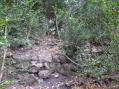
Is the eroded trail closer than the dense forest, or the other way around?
the dense forest

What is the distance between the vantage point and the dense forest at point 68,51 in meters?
5.51

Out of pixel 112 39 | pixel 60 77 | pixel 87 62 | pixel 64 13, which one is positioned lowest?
pixel 60 77

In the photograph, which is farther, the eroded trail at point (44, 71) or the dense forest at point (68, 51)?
the eroded trail at point (44, 71)

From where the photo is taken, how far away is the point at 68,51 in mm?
6273

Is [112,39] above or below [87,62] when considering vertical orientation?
above

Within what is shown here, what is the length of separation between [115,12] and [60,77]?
202cm

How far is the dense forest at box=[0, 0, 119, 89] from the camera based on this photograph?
5.51 metres

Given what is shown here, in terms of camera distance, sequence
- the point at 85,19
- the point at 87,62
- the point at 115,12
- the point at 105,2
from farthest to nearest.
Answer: the point at 85,19 < the point at 87,62 < the point at 105,2 < the point at 115,12

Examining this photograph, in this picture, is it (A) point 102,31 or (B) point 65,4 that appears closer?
(A) point 102,31

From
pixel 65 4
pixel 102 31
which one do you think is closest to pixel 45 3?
pixel 65 4

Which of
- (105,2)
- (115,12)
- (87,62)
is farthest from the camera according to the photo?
(87,62)

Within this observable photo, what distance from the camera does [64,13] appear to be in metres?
6.09

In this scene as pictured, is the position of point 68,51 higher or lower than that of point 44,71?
higher

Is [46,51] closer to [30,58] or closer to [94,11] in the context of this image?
[30,58]
